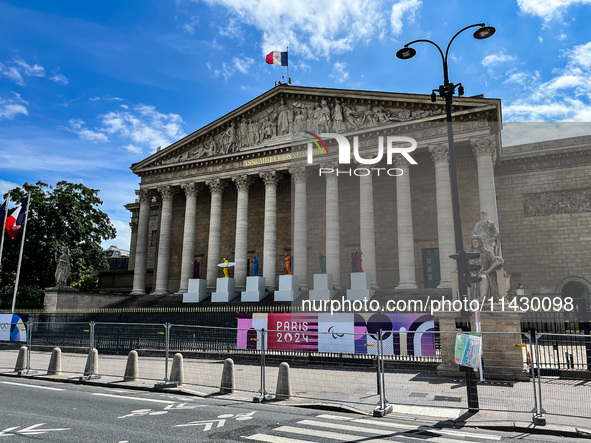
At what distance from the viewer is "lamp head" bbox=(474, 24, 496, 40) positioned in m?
12.4

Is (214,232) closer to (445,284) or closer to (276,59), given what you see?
(276,59)

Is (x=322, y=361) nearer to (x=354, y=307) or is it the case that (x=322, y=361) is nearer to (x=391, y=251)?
(x=354, y=307)

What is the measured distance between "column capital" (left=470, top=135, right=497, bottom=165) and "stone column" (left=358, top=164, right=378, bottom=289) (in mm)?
7142

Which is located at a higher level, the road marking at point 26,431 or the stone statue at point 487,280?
the stone statue at point 487,280

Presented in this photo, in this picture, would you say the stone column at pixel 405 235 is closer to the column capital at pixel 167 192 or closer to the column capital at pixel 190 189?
the column capital at pixel 190 189

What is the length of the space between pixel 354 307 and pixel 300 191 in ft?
33.4

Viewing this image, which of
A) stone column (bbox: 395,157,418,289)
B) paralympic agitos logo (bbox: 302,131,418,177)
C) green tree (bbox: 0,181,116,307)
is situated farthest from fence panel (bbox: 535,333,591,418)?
green tree (bbox: 0,181,116,307)

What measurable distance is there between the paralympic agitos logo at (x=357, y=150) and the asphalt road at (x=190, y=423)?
23.0 m

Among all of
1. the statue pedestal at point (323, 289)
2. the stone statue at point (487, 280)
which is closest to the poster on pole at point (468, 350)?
the stone statue at point (487, 280)

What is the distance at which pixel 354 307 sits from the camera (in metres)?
27.2

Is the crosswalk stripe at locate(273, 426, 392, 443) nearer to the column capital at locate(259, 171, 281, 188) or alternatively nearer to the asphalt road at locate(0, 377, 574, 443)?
the asphalt road at locate(0, 377, 574, 443)

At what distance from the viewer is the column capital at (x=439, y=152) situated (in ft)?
95.3

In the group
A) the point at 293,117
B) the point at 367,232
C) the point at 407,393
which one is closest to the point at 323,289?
the point at 367,232

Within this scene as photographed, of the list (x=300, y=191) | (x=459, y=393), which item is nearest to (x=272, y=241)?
(x=300, y=191)
